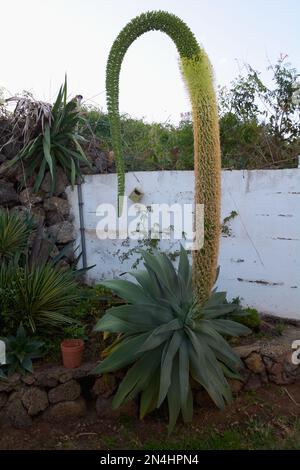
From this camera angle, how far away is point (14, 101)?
5824 millimetres

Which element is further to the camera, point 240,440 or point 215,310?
point 215,310

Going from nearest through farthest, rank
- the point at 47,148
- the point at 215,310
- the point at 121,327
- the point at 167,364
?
the point at 167,364 → the point at 121,327 → the point at 215,310 → the point at 47,148

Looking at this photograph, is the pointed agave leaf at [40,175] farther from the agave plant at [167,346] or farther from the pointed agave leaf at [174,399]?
the pointed agave leaf at [174,399]

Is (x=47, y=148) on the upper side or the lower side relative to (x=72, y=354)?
upper

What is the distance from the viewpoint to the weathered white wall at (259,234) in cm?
462

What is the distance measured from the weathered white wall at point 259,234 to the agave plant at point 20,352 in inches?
86.0

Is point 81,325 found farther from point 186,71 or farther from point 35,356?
point 186,71

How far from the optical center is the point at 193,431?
11.0 feet

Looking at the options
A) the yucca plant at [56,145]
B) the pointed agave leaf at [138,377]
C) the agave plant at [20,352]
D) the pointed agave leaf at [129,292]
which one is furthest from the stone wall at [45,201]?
the pointed agave leaf at [138,377]

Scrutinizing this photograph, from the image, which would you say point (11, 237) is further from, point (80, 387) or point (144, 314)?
point (144, 314)

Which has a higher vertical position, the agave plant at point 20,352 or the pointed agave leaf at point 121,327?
the pointed agave leaf at point 121,327

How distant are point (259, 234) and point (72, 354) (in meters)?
2.38

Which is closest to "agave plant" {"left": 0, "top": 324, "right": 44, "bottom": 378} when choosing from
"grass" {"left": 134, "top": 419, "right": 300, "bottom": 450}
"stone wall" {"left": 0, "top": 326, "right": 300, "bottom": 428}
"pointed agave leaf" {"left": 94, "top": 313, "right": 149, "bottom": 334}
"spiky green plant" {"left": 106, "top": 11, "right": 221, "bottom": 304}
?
"stone wall" {"left": 0, "top": 326, "right": 300, "bottom": 428}

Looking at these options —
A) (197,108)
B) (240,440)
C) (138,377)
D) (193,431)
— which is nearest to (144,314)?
(138,377)
